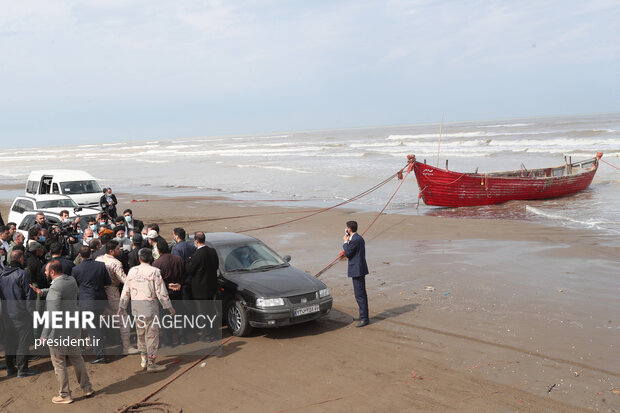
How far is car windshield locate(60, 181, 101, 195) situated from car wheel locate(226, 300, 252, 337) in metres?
12.6

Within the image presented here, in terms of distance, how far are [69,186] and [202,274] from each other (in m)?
13.1

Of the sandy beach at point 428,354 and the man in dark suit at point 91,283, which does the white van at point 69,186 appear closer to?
the sandy beach at point 428,354

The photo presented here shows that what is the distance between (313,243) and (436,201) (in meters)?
9.42

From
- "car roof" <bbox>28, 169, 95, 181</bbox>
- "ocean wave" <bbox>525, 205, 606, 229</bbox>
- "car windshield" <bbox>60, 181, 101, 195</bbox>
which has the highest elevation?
"car roof" <bbox>28, 169, 95, 181</bbox>

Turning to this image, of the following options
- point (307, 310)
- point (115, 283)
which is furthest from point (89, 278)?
point (307, 310)

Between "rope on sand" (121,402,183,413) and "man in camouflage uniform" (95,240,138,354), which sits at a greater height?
"man in camouflage uniform" (95,240,138,354)

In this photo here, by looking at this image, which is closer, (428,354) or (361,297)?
(428,354)

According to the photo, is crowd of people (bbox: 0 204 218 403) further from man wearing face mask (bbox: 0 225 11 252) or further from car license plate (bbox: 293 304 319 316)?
car license plate (bbox: 293 304 319 316)

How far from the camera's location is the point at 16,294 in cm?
628

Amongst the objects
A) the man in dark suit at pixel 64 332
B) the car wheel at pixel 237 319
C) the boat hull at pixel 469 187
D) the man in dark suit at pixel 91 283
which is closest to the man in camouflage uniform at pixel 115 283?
the man in dark suit at pixel 91 283

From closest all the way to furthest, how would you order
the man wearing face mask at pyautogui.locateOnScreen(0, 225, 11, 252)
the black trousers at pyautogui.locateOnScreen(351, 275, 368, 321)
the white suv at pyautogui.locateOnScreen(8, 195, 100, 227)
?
the black trousers at pyautogui.locateOnScreen(351, 275, 368, 321) → the man wearing face mask at pyautogui.locateOnScreen(0, 225, 11, 252) → the white suv at pyautogui.locateOnScreen(8, 195, 100, 227)

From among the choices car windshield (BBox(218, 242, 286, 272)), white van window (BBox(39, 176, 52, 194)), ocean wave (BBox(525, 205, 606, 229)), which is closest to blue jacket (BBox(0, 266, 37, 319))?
car windshield (BBox(218, 242, 286, 272))

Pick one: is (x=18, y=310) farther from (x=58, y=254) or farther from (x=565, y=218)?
(x=565, y=218)

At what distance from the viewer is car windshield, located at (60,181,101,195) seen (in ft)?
59.1
